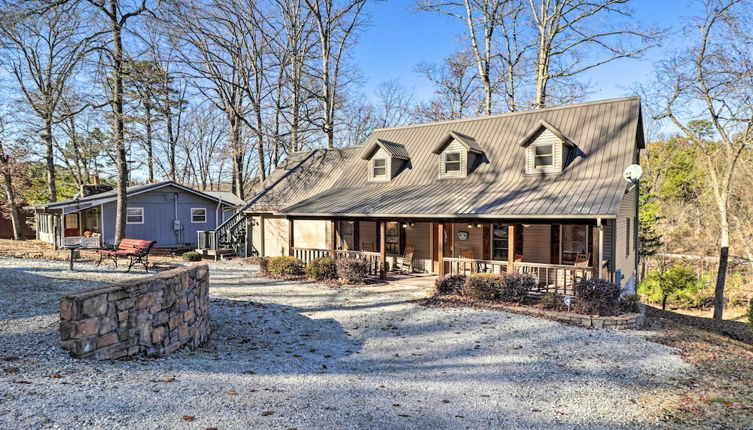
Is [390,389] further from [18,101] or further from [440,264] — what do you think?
[18,101]

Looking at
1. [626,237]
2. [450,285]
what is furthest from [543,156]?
[450,285]

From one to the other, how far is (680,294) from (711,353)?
18181 millimetres

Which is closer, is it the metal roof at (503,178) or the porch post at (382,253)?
the metal roof at (503,178)

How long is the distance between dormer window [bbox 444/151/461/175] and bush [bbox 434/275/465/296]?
5068 mm

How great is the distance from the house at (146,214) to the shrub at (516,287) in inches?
749

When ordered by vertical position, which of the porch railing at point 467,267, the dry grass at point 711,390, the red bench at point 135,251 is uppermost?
the red bench at point 135,251

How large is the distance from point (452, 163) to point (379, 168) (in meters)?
3.22

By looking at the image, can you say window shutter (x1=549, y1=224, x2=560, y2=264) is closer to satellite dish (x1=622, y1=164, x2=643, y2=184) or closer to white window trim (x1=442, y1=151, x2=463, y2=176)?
satellite dish (x1=622, y1=164, x2=643, y2=184)

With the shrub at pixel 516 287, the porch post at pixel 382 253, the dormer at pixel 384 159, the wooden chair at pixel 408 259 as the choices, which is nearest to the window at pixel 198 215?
the dormer at pixel 384 159

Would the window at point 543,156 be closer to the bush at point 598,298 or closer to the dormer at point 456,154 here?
the dormer at point 456,154

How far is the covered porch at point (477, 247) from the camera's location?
38.6 ft

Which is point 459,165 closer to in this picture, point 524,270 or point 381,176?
point 381,176

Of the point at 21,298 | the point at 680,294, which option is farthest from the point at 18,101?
the point at 680,294

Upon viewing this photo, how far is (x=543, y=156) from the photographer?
46.2 feet
